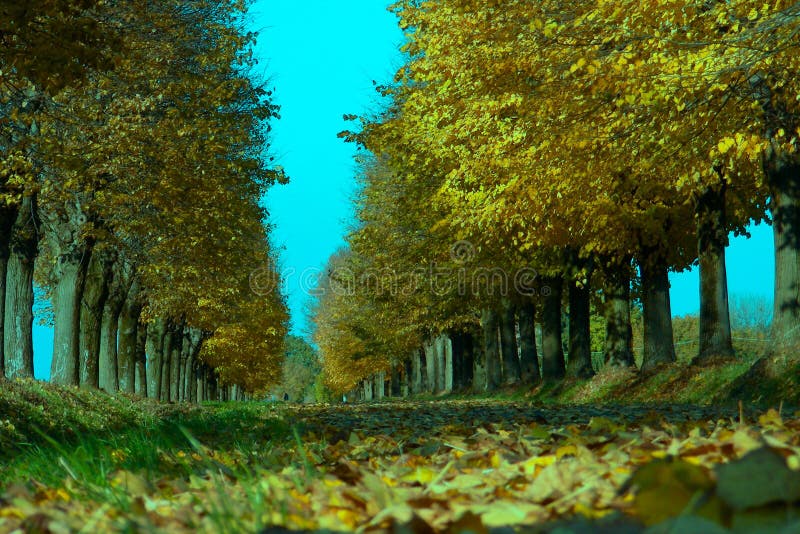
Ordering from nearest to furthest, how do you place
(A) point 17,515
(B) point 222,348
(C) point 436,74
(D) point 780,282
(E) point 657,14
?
1. (A) point 17,515
2. (E) point 657,14
3. (D) point 780,282
4. (C) point 436,74
5. (B) point 222,348

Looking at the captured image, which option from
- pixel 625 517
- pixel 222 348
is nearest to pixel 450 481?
pixel 625 517

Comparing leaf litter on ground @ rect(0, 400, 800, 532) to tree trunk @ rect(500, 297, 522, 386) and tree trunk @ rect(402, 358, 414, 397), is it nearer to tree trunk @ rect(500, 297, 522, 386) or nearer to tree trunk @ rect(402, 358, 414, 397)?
tree trunk @ rect(500, 297, 522, 386)

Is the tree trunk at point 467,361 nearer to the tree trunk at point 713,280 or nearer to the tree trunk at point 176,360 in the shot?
the tree trunk at point 176,360

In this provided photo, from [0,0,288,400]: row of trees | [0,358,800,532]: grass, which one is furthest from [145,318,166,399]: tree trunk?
[0,358,800,532]: grass

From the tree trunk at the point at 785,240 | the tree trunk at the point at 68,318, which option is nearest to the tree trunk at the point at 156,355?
the tree trunk at the point at 68,318

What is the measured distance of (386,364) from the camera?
74812 millimetres

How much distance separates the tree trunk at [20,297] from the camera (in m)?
18.7

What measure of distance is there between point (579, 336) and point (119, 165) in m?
14.5

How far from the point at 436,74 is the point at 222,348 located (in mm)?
37702

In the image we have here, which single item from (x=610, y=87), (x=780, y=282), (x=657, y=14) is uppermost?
(x=657, y=14)

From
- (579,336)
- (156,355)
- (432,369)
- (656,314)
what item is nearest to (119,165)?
(656,314)

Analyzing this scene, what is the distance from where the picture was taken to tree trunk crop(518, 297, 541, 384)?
31594mm

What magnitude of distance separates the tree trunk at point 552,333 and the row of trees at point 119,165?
9883 mm

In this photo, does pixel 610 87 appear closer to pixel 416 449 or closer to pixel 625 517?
pixel 416 449
